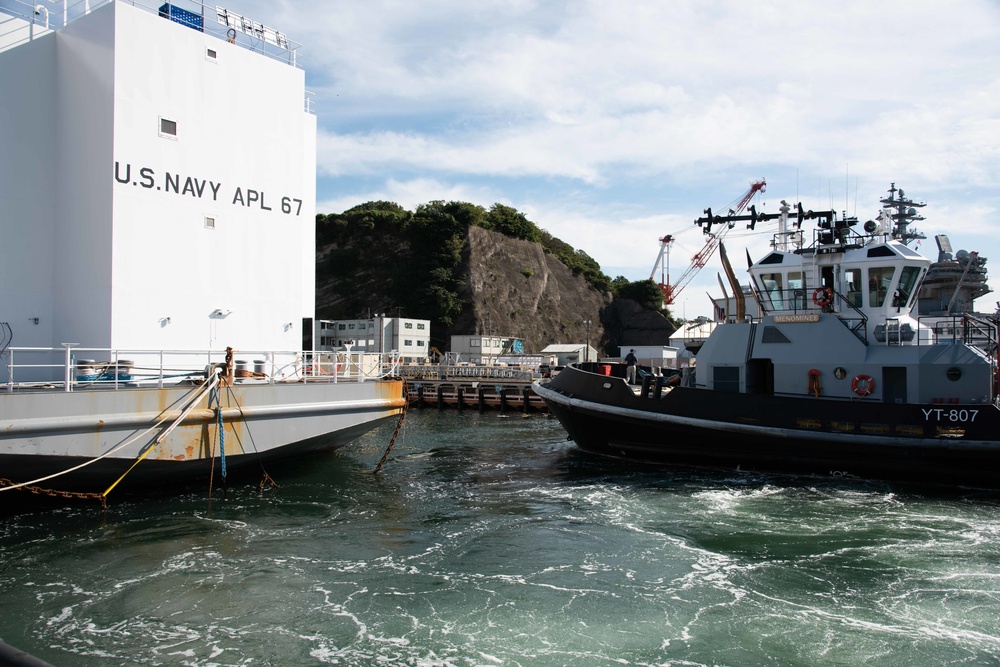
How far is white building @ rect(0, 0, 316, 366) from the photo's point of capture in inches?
471

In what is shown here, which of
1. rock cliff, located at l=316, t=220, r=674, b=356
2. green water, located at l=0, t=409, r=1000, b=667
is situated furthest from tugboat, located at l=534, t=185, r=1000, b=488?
rock cliff, located at l=316, t=220, r=674, b=356

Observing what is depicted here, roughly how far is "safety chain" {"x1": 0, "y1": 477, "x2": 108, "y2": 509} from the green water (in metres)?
0.23

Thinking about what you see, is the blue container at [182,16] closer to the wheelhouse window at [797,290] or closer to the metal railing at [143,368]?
the metal railing at [143,368]

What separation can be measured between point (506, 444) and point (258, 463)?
27.3ft

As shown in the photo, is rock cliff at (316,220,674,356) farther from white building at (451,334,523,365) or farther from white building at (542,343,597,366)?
white building at (542,343,597,366)

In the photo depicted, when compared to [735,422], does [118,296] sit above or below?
above

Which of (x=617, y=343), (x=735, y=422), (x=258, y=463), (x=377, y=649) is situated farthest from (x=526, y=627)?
(x=617, y=343)

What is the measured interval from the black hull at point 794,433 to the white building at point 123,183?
8.24 m

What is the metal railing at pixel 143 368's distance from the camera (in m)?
10.5

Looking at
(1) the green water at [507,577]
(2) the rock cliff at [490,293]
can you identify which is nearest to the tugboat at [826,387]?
(1) the green water at [507,577]

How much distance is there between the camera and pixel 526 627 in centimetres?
670

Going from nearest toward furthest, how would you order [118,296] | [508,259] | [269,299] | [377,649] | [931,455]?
[377,649] → [118,296] → [931,455] → [269,299] → [508,259]

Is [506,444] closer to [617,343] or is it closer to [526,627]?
[526,627]

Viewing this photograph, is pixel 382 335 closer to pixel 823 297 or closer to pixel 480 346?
pixel 480 346
